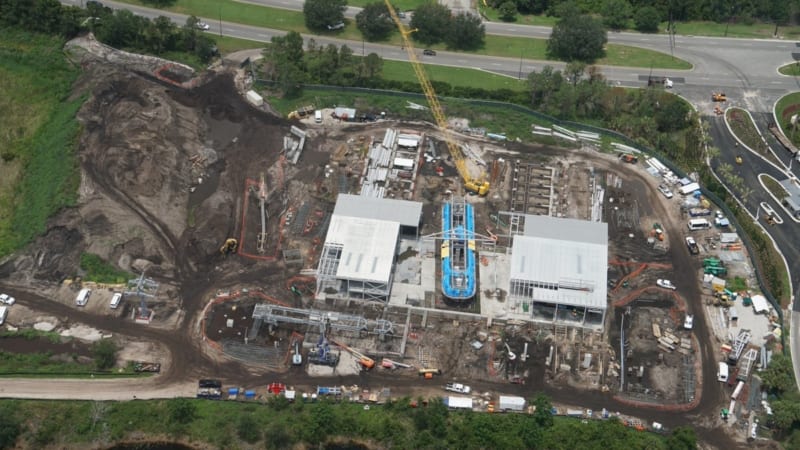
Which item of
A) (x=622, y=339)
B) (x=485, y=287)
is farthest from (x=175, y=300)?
(x=622, y=339)

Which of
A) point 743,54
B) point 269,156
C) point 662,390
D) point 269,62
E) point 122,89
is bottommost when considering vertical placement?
point 662,390

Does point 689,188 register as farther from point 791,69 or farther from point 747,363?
point 791,69

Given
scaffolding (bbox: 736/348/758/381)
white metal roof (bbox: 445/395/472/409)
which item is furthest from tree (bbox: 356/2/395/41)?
scaffolding (bbox: 736/348/758/381)

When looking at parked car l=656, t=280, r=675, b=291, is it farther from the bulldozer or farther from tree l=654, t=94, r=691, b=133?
the bulldozer

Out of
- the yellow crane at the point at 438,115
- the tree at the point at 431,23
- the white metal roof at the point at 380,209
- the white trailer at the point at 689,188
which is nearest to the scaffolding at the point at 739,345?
the white trailer at the point at 689,188

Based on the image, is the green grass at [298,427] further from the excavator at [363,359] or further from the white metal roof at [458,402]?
the excavator at [363,359]

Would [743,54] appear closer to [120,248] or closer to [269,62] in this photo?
[269,62]

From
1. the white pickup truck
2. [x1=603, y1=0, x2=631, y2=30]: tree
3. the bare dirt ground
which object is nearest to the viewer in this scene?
the white pickup truck
